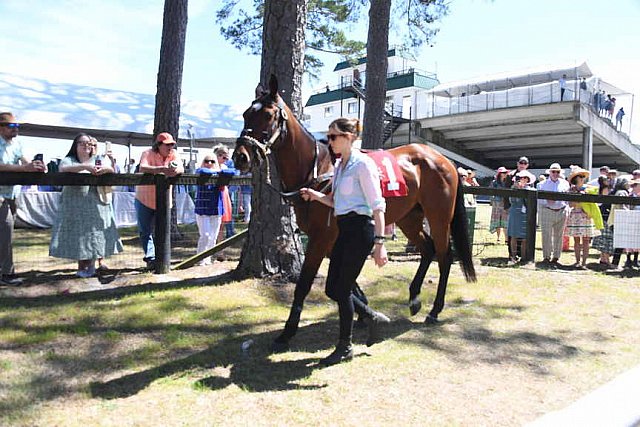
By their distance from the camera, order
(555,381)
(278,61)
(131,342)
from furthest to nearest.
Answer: (278,61)
(131,342)
(555,381)

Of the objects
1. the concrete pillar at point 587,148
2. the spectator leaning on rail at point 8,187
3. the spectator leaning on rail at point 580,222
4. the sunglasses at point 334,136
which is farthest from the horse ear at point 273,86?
the concrete pillar at point 587,148

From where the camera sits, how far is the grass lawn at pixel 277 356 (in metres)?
3.04

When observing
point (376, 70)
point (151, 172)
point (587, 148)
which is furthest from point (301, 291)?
point (587, 148)

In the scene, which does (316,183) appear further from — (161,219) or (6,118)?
(6,118)

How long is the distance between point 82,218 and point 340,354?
3.72m

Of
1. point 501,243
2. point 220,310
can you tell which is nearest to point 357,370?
point 220,310

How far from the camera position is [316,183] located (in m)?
4.25

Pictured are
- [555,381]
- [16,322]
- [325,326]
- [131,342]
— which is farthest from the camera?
[325,326]

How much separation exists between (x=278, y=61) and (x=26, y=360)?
160 inches

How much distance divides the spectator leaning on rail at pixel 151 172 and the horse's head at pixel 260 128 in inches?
100

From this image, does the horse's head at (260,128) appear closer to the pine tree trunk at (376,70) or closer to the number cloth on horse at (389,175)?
the number cloth on horse at (389,175)

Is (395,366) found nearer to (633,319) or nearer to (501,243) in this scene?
(633,319)

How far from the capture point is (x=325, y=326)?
15.8ft

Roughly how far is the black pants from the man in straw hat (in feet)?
21.2
